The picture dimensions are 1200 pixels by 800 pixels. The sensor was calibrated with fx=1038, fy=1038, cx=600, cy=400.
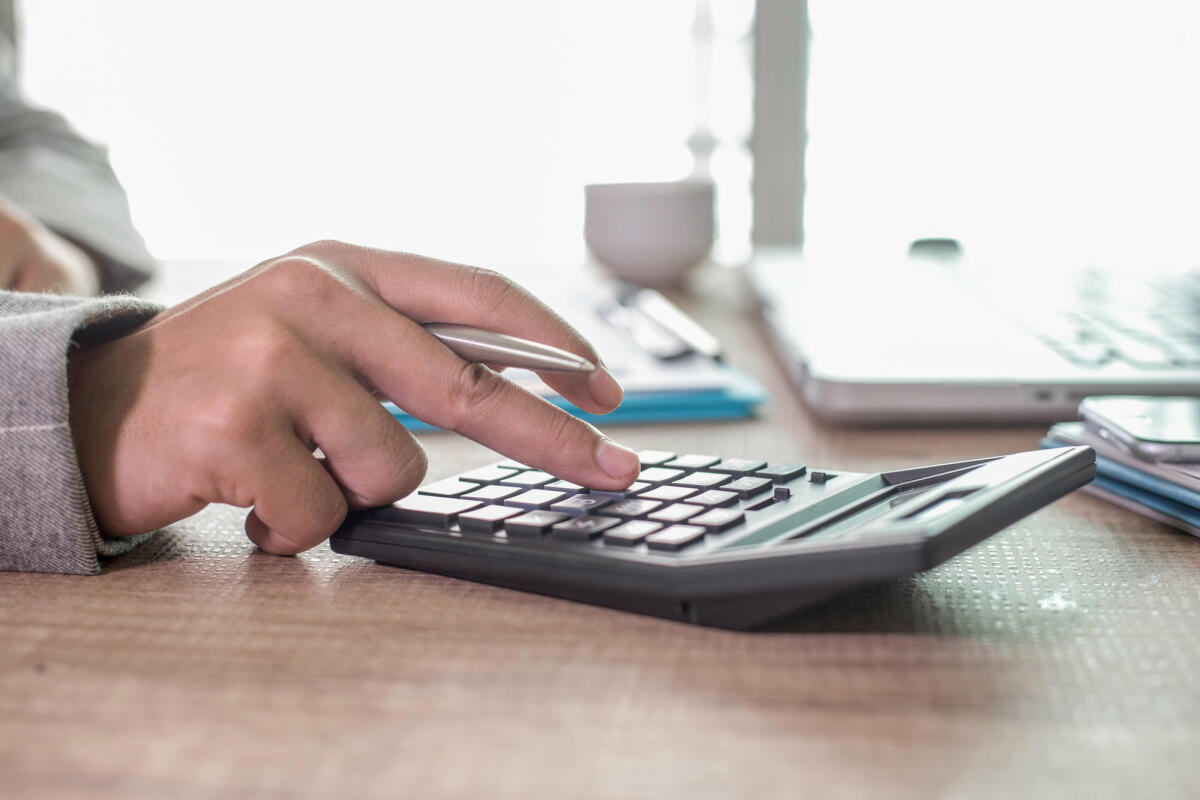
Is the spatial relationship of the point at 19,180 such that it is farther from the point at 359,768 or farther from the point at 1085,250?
the point at 1085,250

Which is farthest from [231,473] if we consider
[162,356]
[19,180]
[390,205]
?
[390,205]

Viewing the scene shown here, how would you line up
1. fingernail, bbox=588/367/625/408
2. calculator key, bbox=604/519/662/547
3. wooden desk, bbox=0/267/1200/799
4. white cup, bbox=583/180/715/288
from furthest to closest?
1. white cup, bbox=583/180/715/288
2. fingernail, bbox=588/367/625/408
3. calculator key, bbox=604/519/662/547
4. wooden desk, bbox=0/267/1200/799

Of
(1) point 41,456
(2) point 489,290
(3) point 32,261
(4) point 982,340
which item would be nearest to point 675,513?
(2) point 489,290

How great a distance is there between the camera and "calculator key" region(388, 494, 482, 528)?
1.31 feet

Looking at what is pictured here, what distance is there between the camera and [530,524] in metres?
0.37

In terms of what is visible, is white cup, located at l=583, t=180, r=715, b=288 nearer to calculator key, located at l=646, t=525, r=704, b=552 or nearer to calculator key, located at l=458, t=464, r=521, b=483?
calculator key, located at l=458, t=464, r=521, b=483

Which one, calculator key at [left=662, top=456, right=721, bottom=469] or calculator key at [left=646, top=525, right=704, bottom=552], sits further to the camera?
calculator key at [left=662, top=456, right=721, bottom=469]

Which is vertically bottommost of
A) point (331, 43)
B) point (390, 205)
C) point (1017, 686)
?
point (390, 205)

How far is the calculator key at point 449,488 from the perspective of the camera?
1.40 feet

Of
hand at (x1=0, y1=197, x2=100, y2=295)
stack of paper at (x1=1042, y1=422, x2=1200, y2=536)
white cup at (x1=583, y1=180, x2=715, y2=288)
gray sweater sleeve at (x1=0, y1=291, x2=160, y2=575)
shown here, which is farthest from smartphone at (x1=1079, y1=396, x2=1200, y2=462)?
white cup at (x1=583, y1=180, x2=715, y2=288)

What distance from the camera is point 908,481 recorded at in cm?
41

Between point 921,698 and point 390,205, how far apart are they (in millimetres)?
3112

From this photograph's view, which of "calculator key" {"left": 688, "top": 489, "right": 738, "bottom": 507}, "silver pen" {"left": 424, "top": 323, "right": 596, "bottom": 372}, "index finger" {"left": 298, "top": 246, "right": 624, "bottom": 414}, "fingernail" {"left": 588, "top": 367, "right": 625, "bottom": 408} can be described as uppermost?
"index finger" {"left": 298, "top": 246, "right": 624, "bottom": 414}

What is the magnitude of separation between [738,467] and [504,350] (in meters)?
0.11
